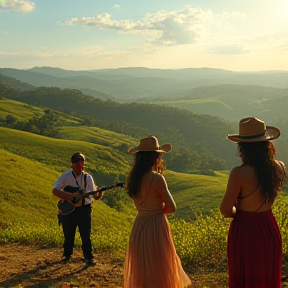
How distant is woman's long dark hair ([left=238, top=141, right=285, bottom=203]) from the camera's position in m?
3.73

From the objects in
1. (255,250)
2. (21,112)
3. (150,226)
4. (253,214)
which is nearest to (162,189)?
(150,226)

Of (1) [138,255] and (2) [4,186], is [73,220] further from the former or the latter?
(2) [4,186]

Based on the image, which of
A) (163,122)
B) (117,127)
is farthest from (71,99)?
(117,127)

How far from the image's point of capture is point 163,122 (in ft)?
554

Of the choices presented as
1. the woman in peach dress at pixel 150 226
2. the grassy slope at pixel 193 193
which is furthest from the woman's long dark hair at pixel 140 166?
the grassy slope at pixel 193 193

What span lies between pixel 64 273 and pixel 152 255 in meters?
2.66

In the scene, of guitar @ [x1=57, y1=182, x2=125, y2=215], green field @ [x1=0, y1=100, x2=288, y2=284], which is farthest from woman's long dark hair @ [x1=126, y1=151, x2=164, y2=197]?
green field @ [x1=0, y1=100, x2=288, y2=284]

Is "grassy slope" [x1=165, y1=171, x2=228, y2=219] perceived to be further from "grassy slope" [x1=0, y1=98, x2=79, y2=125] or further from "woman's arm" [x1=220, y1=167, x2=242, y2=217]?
"grassy slope" [x1=0, y1=98, x2=79, y2=125]

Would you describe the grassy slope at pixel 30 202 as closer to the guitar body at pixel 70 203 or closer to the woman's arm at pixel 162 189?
the guitar body at pixel 70 203

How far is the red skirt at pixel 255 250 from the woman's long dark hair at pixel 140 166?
3.92 ft

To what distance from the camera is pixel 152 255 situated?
464cm

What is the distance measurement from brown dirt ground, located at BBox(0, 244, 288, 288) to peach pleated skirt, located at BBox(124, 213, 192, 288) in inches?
58.0

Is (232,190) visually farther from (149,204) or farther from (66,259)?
(66,259)

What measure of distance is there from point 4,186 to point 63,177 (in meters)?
15.9
